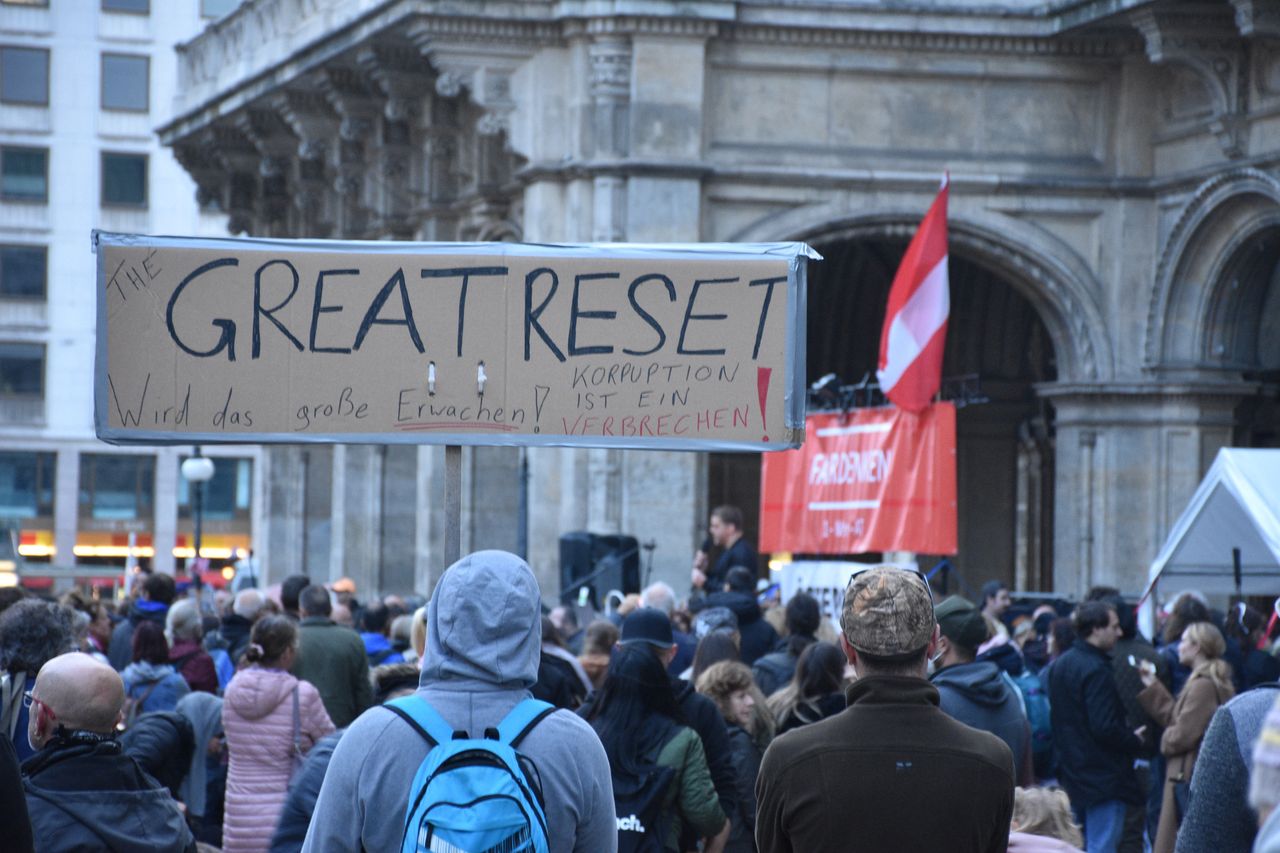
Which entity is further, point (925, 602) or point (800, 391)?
point (800, 391)

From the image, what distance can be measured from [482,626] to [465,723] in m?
0.19

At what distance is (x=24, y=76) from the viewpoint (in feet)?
185

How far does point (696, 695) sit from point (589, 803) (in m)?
2.86

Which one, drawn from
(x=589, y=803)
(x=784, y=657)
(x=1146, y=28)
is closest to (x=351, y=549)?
(x=1146, y=28)

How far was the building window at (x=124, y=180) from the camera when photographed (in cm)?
5688

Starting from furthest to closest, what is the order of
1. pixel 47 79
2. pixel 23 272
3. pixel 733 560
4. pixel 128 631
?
1. pixel 47 79
2. pixel 23 272
3. pixel 128 631
4. pixel 733 560

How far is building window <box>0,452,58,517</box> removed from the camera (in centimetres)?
5572

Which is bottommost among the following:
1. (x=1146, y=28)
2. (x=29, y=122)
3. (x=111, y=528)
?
(x=111, y=528)

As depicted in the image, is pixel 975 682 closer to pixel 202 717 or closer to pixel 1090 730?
pixel 1090 730

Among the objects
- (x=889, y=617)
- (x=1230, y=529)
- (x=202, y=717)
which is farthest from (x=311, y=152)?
(x=889, y=617)

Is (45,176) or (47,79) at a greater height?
(47,79)

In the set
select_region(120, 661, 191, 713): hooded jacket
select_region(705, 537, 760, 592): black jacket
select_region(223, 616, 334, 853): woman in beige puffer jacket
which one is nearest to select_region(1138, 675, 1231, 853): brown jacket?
select_region(223, 616, 334, 853): woman in beige puffer jacket

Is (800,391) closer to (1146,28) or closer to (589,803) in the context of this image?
(589,803)

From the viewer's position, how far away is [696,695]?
23.0 feet
